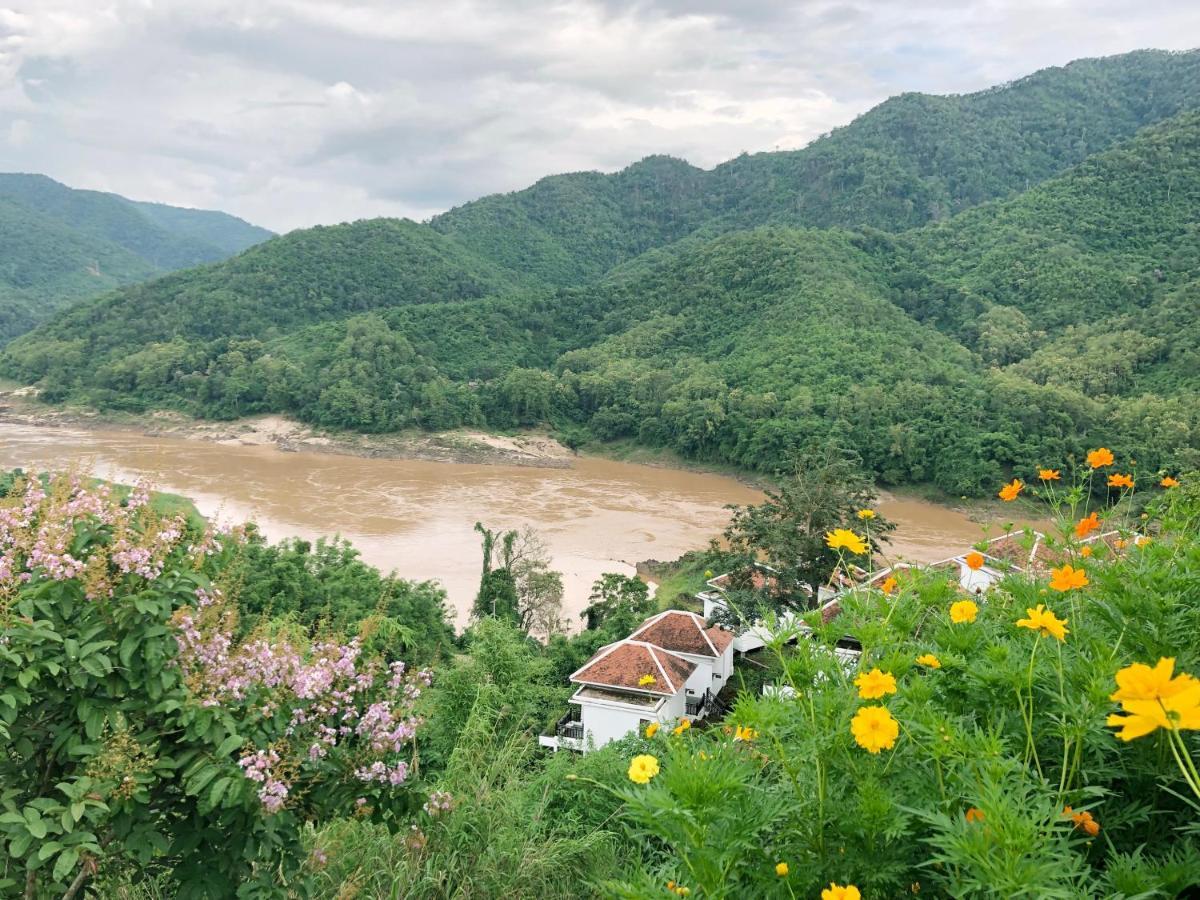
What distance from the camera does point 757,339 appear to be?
41562 mm

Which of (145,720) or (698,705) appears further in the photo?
(698,705)

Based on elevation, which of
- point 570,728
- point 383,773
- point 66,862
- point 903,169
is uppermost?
point 903,169

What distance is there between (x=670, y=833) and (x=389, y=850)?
5.52 feet

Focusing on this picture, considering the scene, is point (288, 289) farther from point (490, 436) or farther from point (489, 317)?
point (490, 436)

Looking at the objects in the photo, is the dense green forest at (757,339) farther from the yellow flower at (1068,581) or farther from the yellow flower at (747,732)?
the yellow flower at (747,732)

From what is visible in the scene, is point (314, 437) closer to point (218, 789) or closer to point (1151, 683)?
point (218, 789)

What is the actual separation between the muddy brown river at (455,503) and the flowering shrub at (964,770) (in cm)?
1527

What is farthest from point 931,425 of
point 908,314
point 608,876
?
point 608,876

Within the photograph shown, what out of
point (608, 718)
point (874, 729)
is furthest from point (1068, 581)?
point (608, 718)

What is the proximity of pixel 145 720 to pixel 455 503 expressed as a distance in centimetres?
2522

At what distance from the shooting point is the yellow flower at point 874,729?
133 cm

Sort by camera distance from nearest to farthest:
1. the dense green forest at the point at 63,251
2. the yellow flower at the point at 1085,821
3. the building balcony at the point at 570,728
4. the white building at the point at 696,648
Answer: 1. the yellow flower at the point at 1085,821
2. the building balcony at the point at 570,728
3. the white building at the point at 696,648
4. the dense green forest at the point at 63,251

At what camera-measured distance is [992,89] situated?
87.6 metres

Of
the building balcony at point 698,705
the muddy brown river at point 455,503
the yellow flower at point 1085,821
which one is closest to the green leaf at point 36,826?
the yellow flower at point 1085,821
